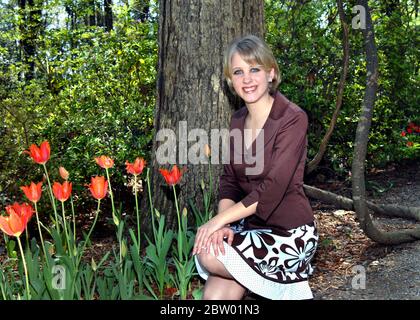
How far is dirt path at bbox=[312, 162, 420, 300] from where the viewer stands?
3.22 m

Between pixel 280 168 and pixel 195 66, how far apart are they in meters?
1.22

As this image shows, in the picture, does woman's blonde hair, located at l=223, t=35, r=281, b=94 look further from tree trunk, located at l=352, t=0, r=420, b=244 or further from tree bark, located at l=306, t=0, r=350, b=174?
tree bark, located at l=306, t=0, r=350, b=174

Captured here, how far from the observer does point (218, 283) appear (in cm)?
260

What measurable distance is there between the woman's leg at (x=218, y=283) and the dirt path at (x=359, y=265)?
0.76m

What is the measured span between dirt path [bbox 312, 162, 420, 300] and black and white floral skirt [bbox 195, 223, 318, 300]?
52 centimetres

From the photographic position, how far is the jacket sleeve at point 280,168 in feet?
8.55

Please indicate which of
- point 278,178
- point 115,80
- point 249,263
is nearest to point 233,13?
point 278,178

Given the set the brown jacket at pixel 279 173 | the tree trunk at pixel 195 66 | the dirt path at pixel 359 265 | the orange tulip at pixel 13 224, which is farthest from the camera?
the tree trunk at pixel 195 66

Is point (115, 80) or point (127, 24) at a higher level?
point (127, 24)

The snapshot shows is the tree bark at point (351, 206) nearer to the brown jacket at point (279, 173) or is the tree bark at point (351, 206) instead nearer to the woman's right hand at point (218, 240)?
the brown jacket at point (279, 173)

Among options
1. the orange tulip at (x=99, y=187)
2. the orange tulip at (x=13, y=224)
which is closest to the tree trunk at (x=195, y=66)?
the orange tulip at (x=99, y=187)

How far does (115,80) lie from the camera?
19.6 ft
